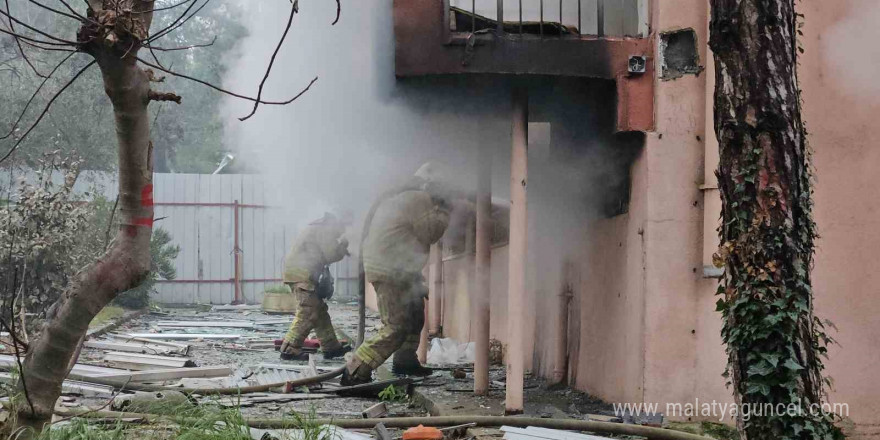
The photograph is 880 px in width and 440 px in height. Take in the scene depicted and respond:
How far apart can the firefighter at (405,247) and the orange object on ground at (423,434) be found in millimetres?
2869

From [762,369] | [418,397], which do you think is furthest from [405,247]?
[762,369]

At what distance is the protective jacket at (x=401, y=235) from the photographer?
8.27 m

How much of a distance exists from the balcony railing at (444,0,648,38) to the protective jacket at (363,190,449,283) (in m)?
1.83

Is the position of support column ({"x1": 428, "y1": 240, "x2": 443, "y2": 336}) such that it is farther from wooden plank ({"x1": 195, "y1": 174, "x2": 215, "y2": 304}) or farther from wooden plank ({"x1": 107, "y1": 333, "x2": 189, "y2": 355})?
wooden plank ({"x1": 195, "y1": 174, "x2": 215, "y2": 304})

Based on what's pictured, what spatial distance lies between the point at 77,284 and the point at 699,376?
4007mm

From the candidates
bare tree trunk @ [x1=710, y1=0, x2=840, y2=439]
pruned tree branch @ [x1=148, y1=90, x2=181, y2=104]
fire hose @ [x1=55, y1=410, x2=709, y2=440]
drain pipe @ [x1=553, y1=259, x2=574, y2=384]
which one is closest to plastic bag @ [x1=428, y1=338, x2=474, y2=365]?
drain pipe @ [x1=553, y1=259, x2=574, y2=384]

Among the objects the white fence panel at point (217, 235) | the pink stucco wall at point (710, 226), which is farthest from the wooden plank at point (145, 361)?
the white fence panel at point (217, 235)

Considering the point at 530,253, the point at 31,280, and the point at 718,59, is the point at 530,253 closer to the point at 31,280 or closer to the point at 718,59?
the point at 718,59

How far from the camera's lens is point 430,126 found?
766cm

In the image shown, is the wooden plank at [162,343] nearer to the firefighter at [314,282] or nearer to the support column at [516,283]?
the firefighter at [314,282]

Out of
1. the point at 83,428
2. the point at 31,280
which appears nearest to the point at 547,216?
the point at 83,428

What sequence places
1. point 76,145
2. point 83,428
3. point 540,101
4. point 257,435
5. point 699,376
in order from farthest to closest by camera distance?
1. point 76,145
2. point 540,101
3. point 699,376
4. point 257,435
5. point 83,428

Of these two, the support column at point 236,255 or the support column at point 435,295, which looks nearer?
the support column at point 435,295

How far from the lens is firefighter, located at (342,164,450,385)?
823 centimetres
